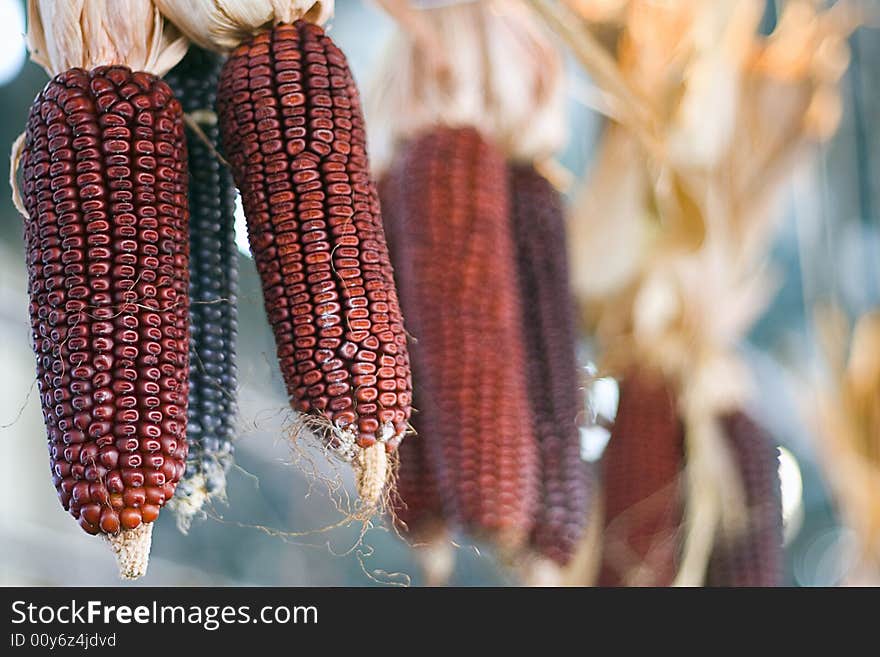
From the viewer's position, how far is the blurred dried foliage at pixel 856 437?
1.71 meters

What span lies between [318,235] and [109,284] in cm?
13

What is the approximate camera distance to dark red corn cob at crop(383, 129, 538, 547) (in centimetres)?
91

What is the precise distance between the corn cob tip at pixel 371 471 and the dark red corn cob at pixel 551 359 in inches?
15.7

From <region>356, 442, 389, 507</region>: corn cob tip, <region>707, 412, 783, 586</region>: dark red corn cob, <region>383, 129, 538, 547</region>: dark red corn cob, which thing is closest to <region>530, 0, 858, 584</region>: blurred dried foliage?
<region>707, 412, 783, 586</region>: dark red corn cob

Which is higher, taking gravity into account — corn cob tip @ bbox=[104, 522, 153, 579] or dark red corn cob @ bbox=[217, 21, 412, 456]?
dark red corn cob @ bbox=[217, 21, 412, 456]

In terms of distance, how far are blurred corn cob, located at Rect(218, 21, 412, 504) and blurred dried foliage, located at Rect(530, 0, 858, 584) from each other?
0.65 metres

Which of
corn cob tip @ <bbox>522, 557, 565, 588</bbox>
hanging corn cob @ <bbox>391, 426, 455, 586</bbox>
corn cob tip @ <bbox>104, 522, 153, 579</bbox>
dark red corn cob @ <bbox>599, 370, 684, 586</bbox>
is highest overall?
dark red corn cob @ <bbox>599, 370, 684, 586</bbox>

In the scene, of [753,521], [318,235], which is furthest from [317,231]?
[753,521]

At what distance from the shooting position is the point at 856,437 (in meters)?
1.73

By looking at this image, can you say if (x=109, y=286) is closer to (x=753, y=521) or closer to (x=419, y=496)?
(x=419, y=496)

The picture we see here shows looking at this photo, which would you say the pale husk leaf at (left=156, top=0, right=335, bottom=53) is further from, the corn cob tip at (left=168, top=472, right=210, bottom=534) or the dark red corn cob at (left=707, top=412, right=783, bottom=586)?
the dark red corn cob at (left=707, top=412, right=783, bottom=586)

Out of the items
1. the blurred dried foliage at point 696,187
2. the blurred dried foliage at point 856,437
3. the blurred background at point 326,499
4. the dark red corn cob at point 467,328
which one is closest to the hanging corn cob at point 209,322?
the dark red corn cob at point 467,328
